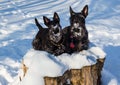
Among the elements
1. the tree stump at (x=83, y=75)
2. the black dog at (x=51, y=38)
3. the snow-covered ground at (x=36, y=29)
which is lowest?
the snow-covered ground at (x=36, y=29)

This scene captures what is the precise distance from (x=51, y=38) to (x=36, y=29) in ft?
17.7

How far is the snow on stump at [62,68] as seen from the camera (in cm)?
517

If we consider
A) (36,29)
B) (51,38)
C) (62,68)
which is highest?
(51,38)

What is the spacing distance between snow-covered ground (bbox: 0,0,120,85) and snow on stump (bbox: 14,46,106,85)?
898 millimetres

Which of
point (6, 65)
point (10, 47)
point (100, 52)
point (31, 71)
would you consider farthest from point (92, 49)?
point (10, 47)

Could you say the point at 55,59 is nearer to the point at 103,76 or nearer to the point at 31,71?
the point at 31,71

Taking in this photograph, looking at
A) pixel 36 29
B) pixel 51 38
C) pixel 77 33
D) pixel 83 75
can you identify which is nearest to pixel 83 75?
pixel 83 75

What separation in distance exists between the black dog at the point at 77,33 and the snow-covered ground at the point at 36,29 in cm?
118

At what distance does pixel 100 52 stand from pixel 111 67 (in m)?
1.51

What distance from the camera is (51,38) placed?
17.5 feet

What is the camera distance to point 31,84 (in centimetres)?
527

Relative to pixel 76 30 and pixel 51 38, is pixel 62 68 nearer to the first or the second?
pixel 51 38

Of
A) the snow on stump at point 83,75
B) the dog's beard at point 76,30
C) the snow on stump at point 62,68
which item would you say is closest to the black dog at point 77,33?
the dog's beard at point 76,30

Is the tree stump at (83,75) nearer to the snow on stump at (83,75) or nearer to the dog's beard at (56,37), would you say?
Result: the snow on stump at (83,75)
